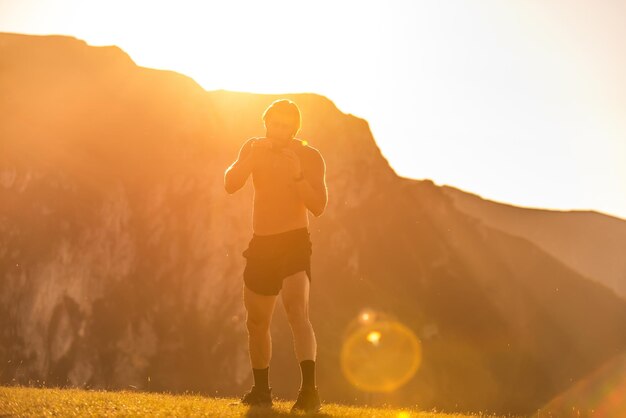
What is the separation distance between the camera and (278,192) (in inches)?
324

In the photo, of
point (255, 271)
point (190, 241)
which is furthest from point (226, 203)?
point (255, 271)

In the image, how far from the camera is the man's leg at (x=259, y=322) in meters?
8.27

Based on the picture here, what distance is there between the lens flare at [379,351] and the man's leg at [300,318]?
68.2 metres

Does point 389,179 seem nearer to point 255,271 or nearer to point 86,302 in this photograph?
point 86,302

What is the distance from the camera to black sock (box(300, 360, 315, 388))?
309 inches

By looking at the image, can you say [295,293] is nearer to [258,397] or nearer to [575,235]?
[258,397]

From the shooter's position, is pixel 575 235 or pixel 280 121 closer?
pixel 280 121

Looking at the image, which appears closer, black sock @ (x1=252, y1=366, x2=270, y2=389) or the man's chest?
the man's chest

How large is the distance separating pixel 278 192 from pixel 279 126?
2.39ft

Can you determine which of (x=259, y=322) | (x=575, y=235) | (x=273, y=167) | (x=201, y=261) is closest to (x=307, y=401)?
(x=259, y=322)

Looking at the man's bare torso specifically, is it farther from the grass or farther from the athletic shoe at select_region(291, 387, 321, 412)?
the grass

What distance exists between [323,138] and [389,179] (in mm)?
9499

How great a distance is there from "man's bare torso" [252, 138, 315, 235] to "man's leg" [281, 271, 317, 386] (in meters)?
0.61

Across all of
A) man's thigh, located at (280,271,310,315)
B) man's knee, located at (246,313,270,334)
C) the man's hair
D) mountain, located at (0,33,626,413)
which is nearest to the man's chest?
the man's hair
